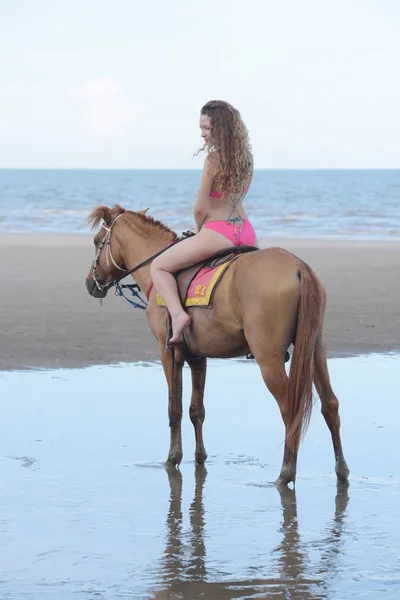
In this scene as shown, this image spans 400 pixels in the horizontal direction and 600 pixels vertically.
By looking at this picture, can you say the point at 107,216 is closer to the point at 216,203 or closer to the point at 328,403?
the point at 216,203

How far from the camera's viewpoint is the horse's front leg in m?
7.01

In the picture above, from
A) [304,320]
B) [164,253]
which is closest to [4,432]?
[164,253]

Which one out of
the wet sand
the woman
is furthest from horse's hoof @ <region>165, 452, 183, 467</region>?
the wet sand

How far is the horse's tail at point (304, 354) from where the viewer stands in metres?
6.20

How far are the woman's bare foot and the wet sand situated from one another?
3.82 metres

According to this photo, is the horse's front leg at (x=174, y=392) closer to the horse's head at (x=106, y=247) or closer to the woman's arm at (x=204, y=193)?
the woman's arm at (x=204, y=193)

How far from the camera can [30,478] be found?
254 inches

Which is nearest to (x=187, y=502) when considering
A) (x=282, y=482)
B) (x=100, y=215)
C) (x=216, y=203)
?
(x=282, y=482)

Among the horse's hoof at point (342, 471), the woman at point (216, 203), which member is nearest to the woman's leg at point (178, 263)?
the woman at point (216, 203)

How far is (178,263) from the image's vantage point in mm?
6895

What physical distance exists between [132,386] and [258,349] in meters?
3.20
